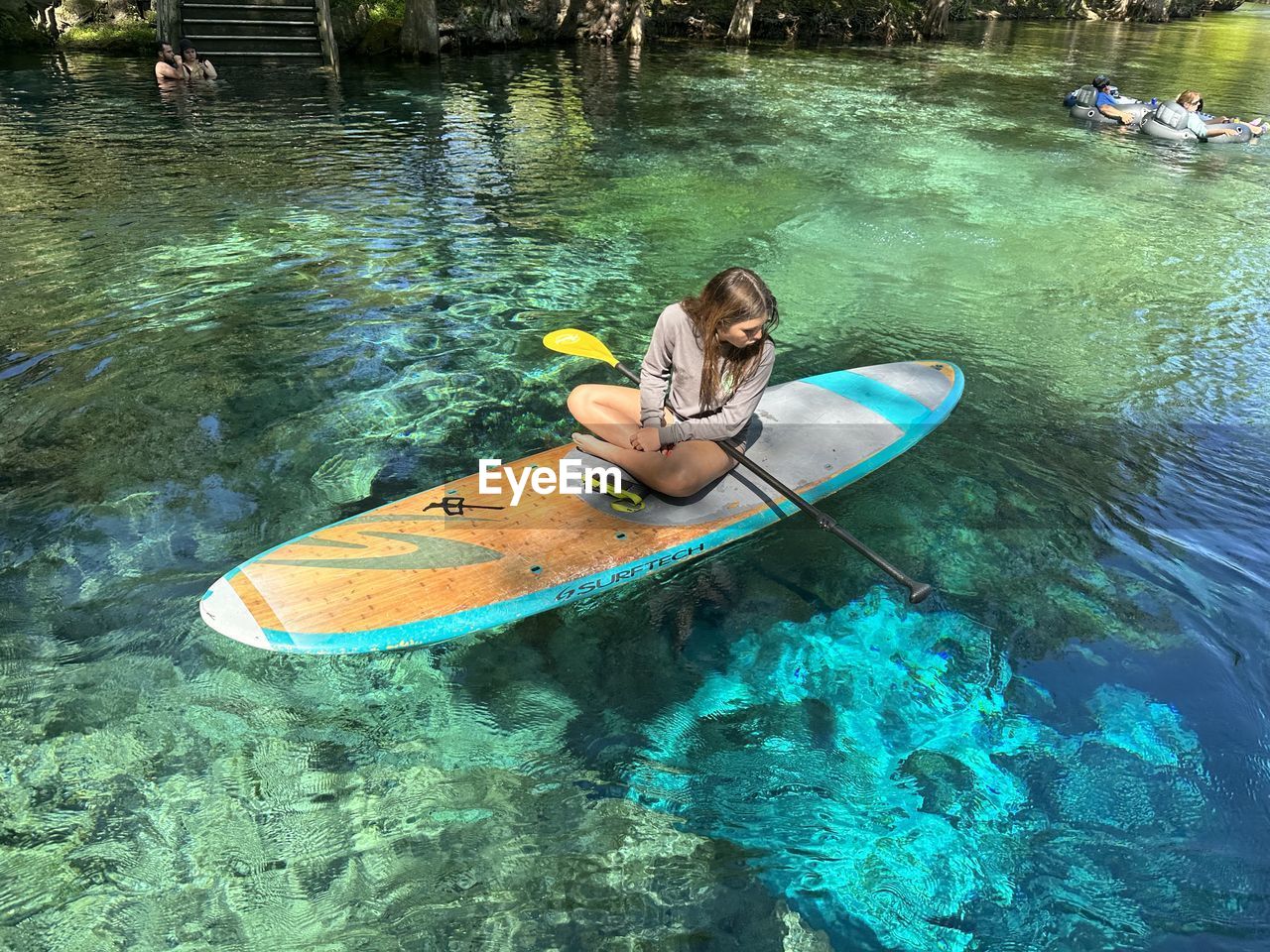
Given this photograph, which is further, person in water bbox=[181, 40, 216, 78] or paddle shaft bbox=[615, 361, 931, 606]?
person in water bbox=[181, 40, 216, 78]

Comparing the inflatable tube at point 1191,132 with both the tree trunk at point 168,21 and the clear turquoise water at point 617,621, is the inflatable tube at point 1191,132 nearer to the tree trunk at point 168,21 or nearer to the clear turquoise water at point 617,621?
the clear turquoise water at point 617,621

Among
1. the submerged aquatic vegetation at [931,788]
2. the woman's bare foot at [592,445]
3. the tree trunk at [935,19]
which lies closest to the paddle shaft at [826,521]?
the submerged aquatic vegetation at [931,788]

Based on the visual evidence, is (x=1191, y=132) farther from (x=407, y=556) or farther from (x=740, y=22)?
(x=407, y=556)

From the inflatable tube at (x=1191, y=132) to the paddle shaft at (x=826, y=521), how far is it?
16120mm

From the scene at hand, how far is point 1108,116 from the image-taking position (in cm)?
1627

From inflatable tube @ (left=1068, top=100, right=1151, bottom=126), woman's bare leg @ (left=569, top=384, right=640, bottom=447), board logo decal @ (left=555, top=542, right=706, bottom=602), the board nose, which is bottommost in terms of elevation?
board logo decal @ (left=555, top=542, right=706, bottom=602)

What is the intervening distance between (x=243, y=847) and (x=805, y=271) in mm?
7940

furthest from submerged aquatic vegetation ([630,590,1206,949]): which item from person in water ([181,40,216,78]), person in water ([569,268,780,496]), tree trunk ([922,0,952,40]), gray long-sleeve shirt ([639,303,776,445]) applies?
tree trunk ([922,0,952,40])

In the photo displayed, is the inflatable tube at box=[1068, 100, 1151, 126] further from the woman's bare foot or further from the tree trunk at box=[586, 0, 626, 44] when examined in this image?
the woman's bare foot

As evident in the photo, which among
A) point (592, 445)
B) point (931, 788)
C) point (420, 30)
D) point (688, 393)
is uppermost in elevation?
point (420, 30)

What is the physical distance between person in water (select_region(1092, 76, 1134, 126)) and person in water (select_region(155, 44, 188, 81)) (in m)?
19.0

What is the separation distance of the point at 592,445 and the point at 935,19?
1334 inches

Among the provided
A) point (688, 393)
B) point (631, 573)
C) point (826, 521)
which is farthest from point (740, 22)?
point (631, 573)

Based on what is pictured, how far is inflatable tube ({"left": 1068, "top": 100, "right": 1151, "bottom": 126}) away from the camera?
52.8ft
